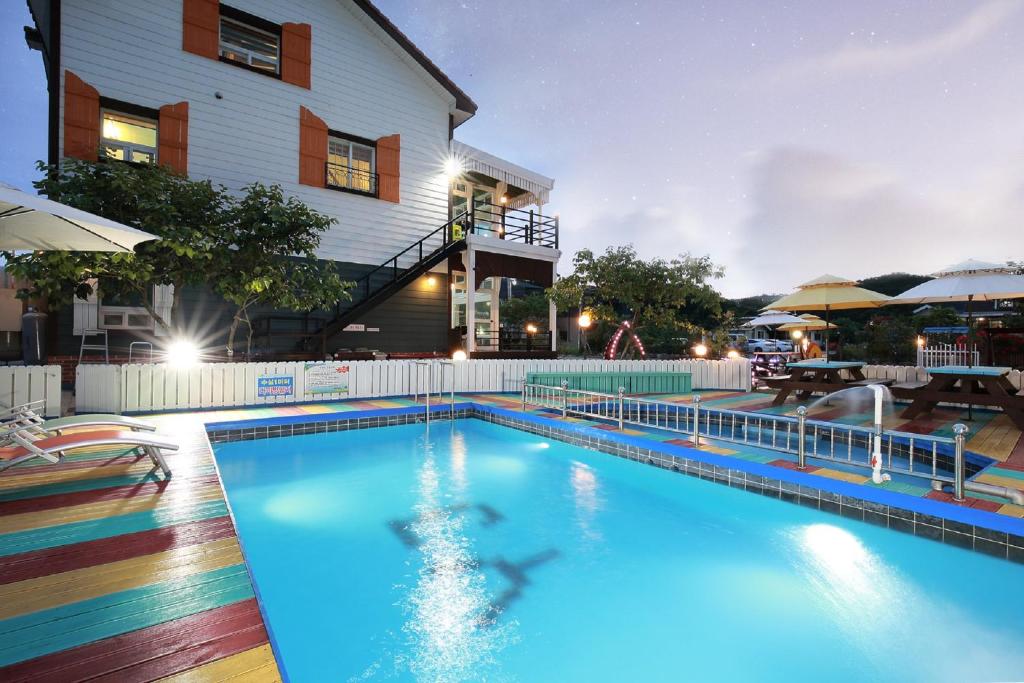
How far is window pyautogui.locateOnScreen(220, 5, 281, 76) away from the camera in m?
12.5

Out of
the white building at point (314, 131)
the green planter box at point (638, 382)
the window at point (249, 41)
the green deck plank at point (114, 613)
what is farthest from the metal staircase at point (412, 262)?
the green deck plank at point (114, 613)

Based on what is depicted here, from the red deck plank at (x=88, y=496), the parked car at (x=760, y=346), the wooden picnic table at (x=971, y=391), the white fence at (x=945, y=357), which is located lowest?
the red deck plank at (x=88, y=496)

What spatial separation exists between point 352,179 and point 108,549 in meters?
13.6

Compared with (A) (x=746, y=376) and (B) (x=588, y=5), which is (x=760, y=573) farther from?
(B) (x=588, y=5)

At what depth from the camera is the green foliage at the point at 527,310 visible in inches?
1172

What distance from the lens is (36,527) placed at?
3.19 metres

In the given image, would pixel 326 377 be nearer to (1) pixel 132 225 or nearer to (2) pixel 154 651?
(1) pixel 132 225

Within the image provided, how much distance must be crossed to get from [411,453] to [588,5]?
14.0 m

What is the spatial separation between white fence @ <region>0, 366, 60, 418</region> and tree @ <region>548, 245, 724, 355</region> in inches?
468

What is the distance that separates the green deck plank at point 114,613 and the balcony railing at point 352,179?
43.7ft

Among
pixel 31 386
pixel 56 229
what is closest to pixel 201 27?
pixel 31 386

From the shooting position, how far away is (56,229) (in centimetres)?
473

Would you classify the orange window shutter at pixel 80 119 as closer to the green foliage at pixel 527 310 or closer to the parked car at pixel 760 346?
the green foliage at pixel 527 310

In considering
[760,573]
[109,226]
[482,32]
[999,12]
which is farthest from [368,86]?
[999,12]
